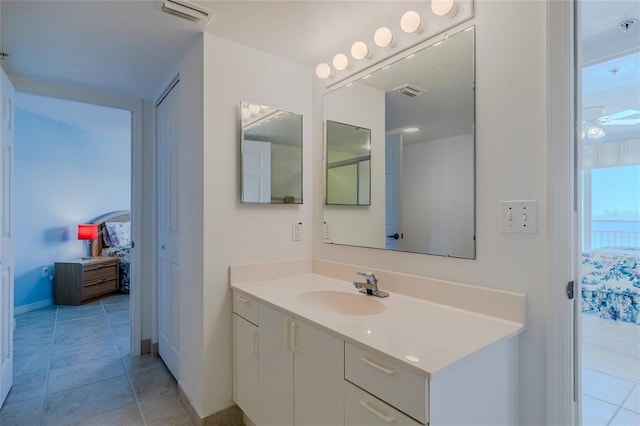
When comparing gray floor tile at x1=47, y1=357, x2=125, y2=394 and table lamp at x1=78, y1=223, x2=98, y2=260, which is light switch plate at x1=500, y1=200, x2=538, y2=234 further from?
table lamp at x1=78, y1=223, x2=98, y2=260

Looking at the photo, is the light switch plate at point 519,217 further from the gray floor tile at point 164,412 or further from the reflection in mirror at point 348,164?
the gray floor tile at point 164,412

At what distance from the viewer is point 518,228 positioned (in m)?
1.17

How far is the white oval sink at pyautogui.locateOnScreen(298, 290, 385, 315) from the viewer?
5.10 ft

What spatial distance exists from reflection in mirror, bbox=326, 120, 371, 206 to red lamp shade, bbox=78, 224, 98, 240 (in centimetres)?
417

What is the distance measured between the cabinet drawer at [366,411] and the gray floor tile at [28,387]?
7.29 ft

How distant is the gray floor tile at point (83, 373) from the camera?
7.26 ft

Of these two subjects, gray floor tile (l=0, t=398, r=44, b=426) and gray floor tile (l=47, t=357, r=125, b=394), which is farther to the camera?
gray floor tile (l=47, t=357, r=125, b=394)

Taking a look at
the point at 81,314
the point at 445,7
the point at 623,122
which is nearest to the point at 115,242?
the point at 81,314

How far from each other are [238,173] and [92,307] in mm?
3635

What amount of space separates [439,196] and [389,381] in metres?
0.85

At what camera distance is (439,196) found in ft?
4.80

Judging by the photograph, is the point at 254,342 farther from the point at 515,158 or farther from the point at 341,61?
the point at 341,61

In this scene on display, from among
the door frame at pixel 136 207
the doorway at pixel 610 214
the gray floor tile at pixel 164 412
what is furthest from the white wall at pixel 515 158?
the door frame at pixel 136 207

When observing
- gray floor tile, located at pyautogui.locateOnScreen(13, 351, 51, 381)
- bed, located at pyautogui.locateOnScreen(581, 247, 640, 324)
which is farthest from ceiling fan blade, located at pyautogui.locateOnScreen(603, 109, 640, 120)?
gray floor tile, located at pyautogui.locateOnScreen(13, 351, 51, 381)
